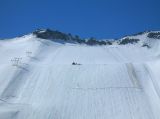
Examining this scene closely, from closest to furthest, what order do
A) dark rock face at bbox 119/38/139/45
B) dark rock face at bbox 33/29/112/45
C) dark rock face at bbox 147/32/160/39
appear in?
1. dark rock face at bbox 119/38/139/45
2. dark rock face at bbox 33/29/112/45
3. dark rock face at bbox 147/32/160/39

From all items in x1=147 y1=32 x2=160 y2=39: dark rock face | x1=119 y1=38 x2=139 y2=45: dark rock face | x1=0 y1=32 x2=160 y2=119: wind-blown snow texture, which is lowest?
x1=0 y1=32 x2=160 y2=119: wind-blown snow texture

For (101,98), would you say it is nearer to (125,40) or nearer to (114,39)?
(125,40)

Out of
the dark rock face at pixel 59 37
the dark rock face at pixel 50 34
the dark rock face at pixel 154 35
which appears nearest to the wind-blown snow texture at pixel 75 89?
the dark rock face at pixel 50 34

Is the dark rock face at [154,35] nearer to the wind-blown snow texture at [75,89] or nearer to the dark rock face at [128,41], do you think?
the dark rock face at [128,41]

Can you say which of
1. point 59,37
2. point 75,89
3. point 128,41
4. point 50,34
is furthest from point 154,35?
point 75,89

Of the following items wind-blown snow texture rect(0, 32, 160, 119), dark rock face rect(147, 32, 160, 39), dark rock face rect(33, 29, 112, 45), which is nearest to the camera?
wind-blown snow texture rect(0, 32, 160, 119)

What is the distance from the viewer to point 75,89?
1134 inches

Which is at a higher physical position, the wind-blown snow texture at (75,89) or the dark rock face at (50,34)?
the dark rock face at (50,34)

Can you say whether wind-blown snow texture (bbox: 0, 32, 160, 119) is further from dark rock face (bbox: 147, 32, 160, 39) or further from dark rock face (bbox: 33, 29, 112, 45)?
dark rock face (bbox: 147, 32, 160, 39)

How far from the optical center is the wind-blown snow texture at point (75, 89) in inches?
946

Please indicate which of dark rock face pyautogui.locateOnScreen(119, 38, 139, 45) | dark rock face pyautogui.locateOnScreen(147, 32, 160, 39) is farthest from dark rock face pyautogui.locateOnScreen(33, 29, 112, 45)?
dark rock face pyautogui.locateOnScreen(147, 32, 160, 39)

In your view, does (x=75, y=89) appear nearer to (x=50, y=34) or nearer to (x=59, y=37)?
(x=59, y=37)

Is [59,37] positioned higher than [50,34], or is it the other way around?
[50,34]

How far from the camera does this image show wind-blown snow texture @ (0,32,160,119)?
24.0 metres
